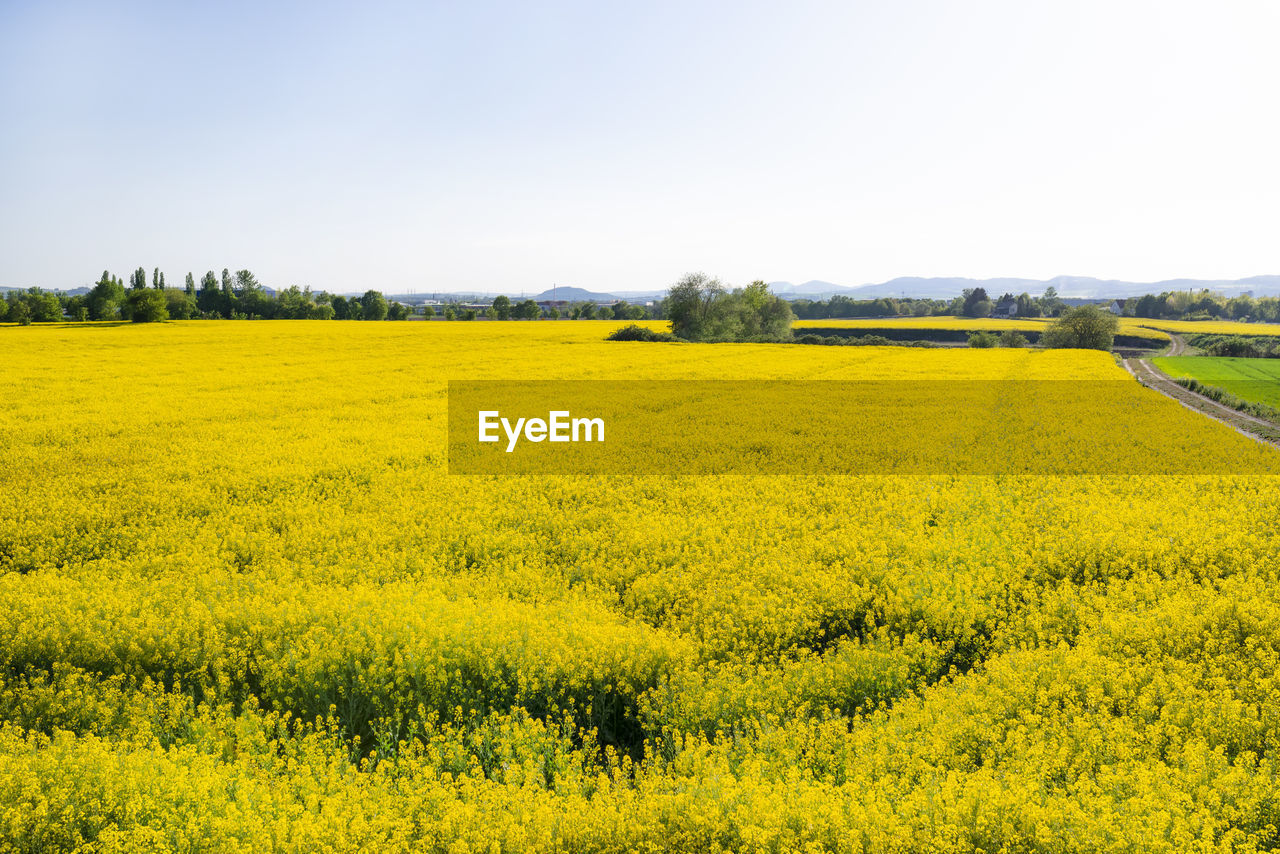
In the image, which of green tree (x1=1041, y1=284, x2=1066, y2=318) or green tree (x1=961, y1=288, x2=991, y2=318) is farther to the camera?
green tree (x1=961, y1=288, x2=991, y2=318)

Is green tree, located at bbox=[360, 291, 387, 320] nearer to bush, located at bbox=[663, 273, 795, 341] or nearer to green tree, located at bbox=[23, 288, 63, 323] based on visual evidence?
green tree, located at bbox=[23, 288, 63, 323]

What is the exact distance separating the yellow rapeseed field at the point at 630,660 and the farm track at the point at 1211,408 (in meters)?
12.6

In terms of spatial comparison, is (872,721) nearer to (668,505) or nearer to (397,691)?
(397,691)

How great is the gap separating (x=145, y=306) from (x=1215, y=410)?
72480mm

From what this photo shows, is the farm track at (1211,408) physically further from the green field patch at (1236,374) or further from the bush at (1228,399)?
the green field patch at (1236,374)

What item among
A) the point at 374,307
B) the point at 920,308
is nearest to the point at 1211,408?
the point at 374,307

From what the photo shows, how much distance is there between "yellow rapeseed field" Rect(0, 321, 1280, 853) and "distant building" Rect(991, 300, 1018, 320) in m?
144

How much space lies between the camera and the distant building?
458ft

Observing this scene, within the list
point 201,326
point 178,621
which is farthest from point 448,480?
point 201,326

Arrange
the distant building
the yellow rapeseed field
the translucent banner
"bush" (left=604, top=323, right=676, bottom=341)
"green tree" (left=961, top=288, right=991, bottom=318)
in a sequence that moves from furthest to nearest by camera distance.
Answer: the distant building
"green tree" (left=961, top=288, right=991, bottom=318)
"bush" (left=604, top=323, right=676, bottom=341)
the translucent banner
the yellow rapeseed field

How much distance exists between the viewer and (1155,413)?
20.4 metres

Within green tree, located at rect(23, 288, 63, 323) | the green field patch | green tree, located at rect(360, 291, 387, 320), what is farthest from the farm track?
green tree, located at rect(360, 291, 387, 320)

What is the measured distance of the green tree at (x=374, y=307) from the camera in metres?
92.4

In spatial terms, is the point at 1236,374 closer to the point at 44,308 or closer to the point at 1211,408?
the point at 1211,408
